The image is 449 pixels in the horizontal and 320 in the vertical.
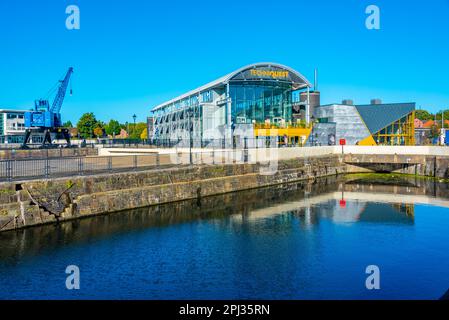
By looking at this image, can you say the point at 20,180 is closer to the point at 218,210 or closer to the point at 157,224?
the point at 157,224

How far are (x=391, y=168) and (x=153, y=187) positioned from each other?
3294 cm

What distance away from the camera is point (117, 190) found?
26.7 m

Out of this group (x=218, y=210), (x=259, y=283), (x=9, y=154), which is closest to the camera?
(x=259, y=283)

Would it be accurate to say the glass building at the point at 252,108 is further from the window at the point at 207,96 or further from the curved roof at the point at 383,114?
the curved roof at the point at 383,114

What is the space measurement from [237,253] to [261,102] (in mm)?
42875

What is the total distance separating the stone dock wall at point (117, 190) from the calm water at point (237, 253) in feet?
3.04

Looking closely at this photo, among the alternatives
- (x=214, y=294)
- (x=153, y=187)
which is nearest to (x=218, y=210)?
(x=153, y=187)

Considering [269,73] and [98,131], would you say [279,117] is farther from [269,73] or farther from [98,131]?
[98,131]

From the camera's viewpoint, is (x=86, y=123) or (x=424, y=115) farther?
(x=424, y=115)

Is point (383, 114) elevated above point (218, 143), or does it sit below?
above

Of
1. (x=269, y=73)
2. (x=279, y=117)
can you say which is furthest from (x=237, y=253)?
(x=279, y=117)

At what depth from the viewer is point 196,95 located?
6656 cm

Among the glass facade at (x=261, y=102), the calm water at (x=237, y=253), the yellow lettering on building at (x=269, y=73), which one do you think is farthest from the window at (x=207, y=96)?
the calm water at (x=237, y=253)
